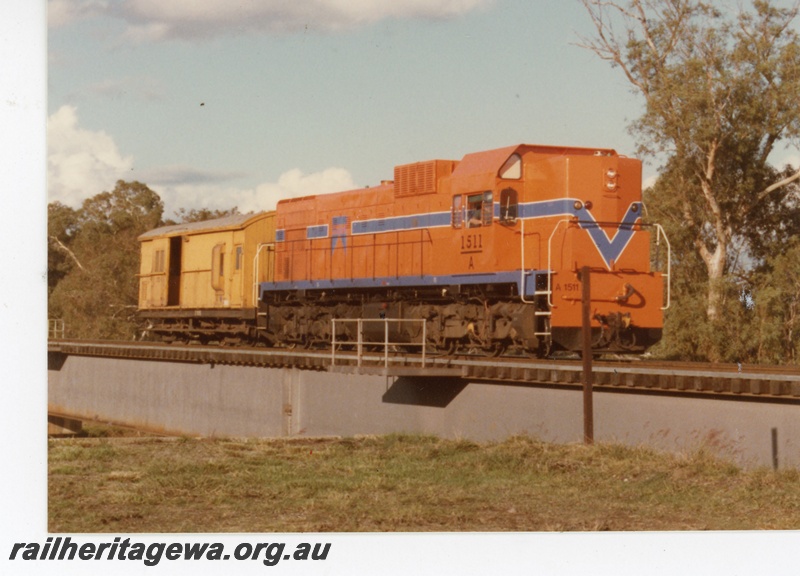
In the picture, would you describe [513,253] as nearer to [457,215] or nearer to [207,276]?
[457,215]

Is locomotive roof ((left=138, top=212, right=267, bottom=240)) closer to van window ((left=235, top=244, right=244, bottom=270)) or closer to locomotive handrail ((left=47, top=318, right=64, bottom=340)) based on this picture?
van window ((left=235, top=244, right=244, bottom=270))

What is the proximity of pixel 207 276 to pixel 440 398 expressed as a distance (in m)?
12.0

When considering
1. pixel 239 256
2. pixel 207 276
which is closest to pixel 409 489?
pixel 239 256

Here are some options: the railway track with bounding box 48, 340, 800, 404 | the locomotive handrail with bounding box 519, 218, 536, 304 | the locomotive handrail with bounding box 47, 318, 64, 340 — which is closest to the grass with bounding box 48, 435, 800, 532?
the railway track with bounding box 48, 340, 800, 404

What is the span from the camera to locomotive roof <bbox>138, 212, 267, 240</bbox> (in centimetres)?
2750

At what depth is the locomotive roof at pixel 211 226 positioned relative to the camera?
1083 inches

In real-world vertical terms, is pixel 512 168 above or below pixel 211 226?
above

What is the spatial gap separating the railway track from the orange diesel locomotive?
22.9 inches

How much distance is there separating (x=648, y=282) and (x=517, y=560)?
9770mm

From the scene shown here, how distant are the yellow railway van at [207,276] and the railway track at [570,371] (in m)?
2.69

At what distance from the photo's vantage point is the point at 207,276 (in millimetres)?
28516

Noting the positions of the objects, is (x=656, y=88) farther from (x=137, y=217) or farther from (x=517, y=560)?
(x=137, y=217)

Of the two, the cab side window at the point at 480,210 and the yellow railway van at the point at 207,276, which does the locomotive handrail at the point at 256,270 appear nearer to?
the yellow railway van at the point at 207,276

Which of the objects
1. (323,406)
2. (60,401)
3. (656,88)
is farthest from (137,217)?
(323,406)
